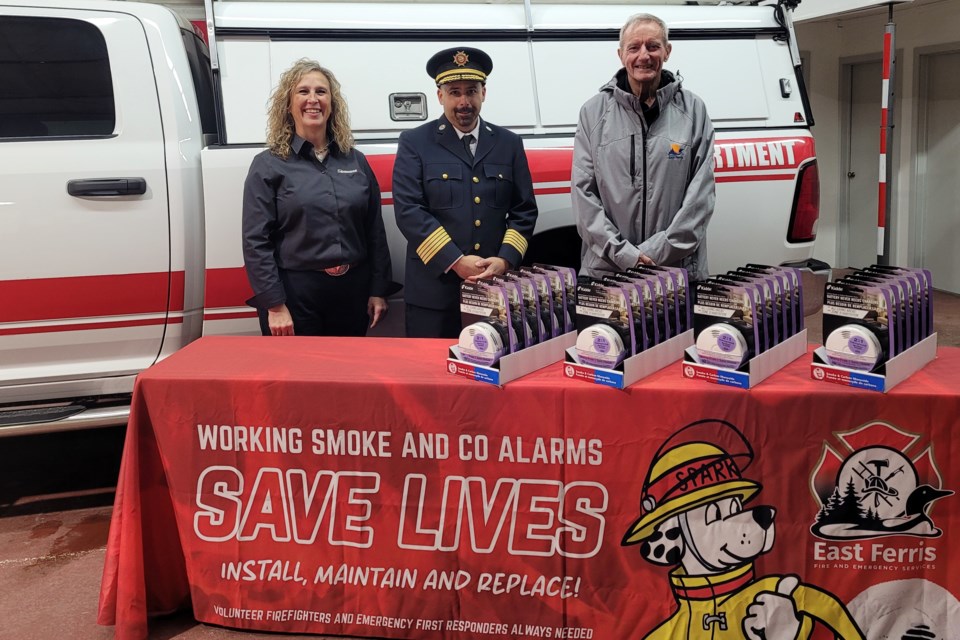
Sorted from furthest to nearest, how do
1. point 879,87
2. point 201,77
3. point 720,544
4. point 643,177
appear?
1. point 879,87
2. point 201,77
3. point 643,177
4. point 720,544

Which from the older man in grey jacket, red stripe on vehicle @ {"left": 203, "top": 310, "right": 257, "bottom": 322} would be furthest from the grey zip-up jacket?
red stripe on vehicle @ {"left": 203, "top": 310, "right": 257, "bottom": 322}

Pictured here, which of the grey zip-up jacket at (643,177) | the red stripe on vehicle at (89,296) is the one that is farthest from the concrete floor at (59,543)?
the grey zip-up jacket at (643,177)

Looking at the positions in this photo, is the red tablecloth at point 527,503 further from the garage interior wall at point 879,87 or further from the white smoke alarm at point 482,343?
the garage interior wall at point 879,87

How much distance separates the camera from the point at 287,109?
326 cm

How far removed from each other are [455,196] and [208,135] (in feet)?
3.76

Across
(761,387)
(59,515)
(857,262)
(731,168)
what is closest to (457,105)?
(731,168)

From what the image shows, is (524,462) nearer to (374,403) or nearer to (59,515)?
(374,403)

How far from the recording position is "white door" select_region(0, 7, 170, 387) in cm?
323

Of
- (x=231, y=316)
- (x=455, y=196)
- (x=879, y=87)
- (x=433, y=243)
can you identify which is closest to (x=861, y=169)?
(x=879, y=87)

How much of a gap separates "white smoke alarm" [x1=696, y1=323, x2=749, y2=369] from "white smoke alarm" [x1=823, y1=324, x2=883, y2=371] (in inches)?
8.6

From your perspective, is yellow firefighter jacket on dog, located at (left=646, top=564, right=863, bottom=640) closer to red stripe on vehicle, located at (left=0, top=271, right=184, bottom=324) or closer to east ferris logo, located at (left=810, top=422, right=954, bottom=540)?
east ferris logo, located at (left=810, top=422, right=954, bottom=540)

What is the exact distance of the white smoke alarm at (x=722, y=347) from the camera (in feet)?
7.21

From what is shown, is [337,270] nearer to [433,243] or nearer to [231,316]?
[433,243]

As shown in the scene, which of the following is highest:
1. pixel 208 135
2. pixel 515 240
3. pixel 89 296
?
pixel 208 135
